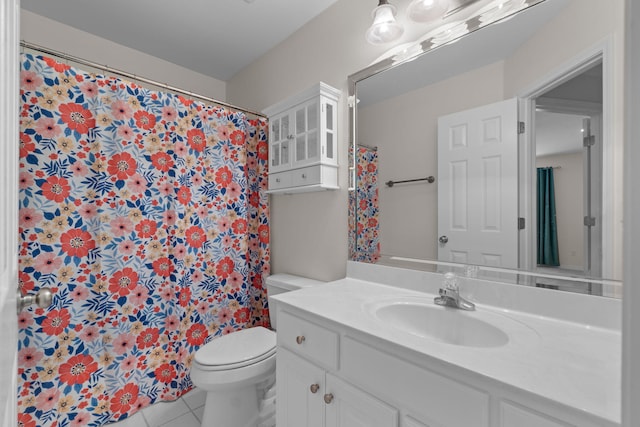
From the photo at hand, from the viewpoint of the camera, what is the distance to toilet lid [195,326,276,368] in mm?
1344

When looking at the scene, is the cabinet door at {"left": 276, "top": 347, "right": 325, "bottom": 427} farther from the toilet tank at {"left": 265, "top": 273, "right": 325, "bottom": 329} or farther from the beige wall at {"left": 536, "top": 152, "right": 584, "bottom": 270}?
the beige wall at {"left": 536, "top": 152, "right": 584, "bottom": 270}

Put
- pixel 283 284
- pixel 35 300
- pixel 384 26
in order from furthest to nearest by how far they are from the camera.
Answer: pixel 283 284
pixel 384 26
pixel 35 300

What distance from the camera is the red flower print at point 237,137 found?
6.53 feet

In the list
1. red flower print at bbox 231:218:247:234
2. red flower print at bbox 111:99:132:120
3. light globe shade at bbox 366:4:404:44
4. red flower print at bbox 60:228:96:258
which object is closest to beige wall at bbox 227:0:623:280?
light globe shade at bbox 366:4:404:44

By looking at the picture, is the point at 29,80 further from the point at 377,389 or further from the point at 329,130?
the point at 377,389

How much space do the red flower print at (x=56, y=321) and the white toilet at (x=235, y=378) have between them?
25.5 inches

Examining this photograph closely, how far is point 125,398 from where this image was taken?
1552 millimetres

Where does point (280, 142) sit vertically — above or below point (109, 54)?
below

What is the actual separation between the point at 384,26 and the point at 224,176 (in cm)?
128

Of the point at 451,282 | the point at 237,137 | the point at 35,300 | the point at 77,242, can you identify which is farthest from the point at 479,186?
the point at 77,242

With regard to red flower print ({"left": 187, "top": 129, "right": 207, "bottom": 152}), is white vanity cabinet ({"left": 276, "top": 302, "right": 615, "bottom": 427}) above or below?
below

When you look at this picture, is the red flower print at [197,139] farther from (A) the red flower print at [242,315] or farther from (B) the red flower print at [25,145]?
(A) the red flower print at [242,315]

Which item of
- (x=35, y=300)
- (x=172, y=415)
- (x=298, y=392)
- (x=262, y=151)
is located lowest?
(x=172, y=415)

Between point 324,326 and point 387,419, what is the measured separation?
319 millimetres
